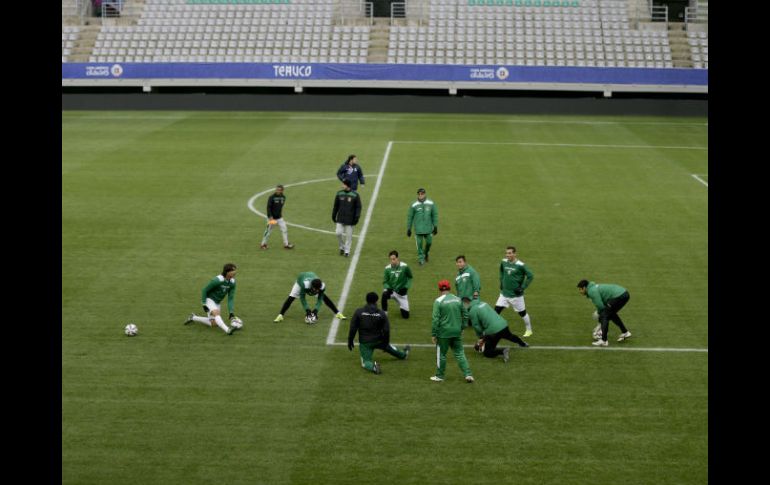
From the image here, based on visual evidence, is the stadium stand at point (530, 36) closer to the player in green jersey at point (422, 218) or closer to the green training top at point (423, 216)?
the player in green jersey at point (422, 218)

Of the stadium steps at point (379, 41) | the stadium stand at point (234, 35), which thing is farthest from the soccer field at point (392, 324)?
the stadium stand at point (234, 35)

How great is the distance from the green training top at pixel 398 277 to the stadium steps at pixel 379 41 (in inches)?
1424

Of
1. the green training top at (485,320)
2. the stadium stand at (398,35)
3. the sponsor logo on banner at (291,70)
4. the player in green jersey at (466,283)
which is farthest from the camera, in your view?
the stadium stand at (398,35)

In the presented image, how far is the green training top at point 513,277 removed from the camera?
1791 centimetres

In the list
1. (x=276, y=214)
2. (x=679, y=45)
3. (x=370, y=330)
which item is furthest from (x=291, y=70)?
(x=370, y=330)

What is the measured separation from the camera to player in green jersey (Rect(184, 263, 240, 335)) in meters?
18.0

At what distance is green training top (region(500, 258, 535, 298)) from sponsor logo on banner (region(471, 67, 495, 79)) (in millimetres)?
33254

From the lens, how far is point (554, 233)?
2620 centimetres

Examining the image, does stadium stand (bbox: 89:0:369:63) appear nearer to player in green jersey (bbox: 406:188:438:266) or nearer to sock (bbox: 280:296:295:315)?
player in green jersey (bbox: 406:188:438:266)

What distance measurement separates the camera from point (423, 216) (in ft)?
73.6

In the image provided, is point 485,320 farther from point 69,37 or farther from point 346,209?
point 69,37

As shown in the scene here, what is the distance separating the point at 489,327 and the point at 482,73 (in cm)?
3516
